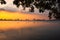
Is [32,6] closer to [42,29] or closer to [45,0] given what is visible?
[45,0]

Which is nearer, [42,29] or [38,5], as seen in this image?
[38,5]

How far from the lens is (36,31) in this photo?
9675 cm

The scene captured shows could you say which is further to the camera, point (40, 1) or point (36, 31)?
point (36, 31)

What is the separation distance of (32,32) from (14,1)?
8868cm

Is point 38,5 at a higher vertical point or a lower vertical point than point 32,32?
higher

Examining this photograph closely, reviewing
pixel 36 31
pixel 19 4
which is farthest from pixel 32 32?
pixel 19 4

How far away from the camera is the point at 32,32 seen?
99875 millimetres

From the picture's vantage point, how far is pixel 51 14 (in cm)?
1145

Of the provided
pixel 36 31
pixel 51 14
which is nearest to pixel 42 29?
pixel 36 31

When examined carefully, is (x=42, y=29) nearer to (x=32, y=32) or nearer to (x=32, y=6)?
(x=32, y=32)

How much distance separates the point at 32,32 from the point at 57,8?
88.7m

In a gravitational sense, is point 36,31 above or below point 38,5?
below

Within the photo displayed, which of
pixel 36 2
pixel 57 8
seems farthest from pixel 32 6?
pixel 57 8

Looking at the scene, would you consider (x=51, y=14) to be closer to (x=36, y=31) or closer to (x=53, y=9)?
(x=53, y=9)
